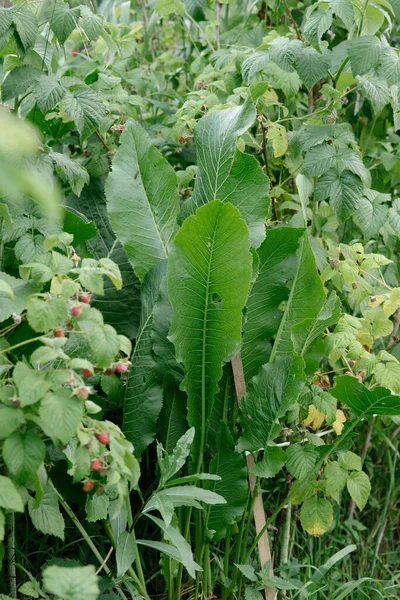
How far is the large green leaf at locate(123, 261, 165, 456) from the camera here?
1.93 meters

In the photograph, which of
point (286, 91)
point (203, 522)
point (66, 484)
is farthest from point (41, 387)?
point (286, 91)

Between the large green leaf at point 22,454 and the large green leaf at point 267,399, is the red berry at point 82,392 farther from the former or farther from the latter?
the large green leaf at point 267,399

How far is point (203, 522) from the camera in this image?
196cm

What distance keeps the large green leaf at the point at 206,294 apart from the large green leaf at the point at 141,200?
274mm

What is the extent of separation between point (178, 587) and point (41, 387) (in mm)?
929

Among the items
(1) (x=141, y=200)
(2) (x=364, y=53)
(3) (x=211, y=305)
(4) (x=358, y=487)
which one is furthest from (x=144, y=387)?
(2) (x=364, y=53)

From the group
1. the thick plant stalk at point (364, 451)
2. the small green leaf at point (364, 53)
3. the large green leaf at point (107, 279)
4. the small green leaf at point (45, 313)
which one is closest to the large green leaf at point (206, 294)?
the large green leaf at point (107, 279)

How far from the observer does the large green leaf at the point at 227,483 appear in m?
1.92

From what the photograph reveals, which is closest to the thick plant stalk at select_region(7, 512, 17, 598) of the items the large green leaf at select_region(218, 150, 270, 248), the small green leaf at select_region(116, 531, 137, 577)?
the small green leaf at select_region(116, 531, 137, 577)

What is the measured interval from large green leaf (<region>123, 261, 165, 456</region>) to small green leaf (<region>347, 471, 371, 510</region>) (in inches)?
22.0

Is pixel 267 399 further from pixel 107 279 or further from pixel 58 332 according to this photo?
pixel 58 332

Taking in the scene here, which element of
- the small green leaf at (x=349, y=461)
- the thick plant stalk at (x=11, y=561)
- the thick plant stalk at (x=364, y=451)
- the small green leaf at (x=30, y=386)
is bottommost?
the thick plant stalk at (x=364, y=451)

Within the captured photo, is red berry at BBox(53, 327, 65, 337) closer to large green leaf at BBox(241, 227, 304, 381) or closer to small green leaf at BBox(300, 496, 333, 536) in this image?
large green leaf at BBox(241, 227, 304, 381)

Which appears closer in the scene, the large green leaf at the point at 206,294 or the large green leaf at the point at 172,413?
the large green leaf at the point at 206,294
